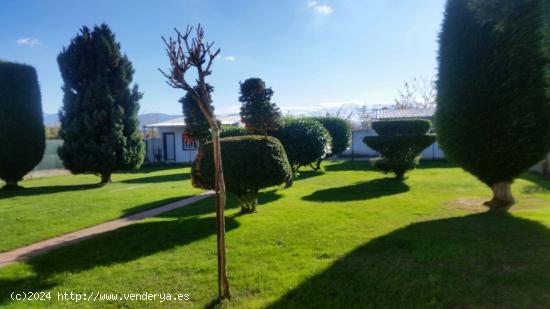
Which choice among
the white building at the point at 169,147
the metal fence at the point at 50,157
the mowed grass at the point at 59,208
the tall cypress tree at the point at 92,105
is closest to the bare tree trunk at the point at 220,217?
the mowed grass at the point at 59,208

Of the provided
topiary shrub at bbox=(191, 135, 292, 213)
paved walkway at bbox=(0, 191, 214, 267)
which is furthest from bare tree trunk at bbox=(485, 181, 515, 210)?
paved walkway at bbox=(0, 191, 214, 267)

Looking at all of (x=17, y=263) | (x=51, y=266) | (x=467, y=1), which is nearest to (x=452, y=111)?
(x=467, y=1)

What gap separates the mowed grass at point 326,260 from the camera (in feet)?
12.4

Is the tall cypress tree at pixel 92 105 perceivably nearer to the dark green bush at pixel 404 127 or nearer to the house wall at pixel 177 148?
the dark green bush at pixel 404 127

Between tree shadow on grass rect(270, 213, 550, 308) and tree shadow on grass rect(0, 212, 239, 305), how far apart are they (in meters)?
2.81

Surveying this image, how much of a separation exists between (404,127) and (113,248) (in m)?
10.4

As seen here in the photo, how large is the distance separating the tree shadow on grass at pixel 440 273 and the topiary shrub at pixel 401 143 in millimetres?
6989

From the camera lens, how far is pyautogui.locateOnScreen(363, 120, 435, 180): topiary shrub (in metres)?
12.4

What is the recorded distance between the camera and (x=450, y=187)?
10.6m

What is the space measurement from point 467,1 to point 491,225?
4317 mm

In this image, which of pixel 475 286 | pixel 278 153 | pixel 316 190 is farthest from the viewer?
pixel 316 190

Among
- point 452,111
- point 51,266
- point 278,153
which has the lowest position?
point 51,266

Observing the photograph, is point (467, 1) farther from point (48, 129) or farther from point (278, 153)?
point (48, 129)

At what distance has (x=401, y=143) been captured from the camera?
40.9ft
